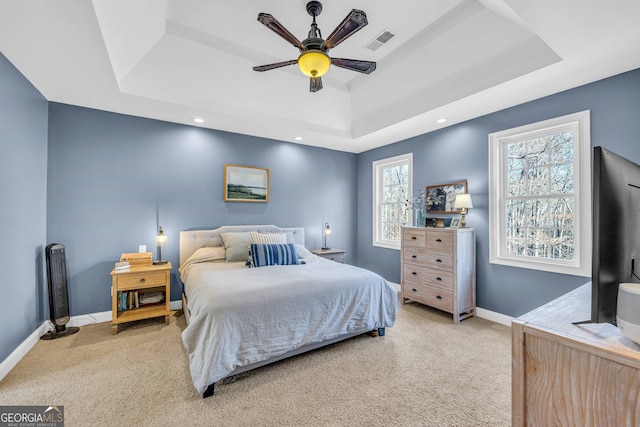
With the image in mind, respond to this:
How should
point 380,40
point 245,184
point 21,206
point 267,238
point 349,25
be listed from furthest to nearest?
point 245,184 → point 267,238 → point 380,40 → point 21,206 → point 349,25

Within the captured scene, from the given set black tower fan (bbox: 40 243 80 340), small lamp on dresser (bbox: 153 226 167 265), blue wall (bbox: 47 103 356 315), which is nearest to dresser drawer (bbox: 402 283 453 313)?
blue wall (bbox: 47 103 356 315)

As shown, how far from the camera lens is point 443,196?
394 cm

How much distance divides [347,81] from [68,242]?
4.00 meters

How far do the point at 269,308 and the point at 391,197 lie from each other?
340 centimetres

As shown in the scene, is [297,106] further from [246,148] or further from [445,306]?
[445,306]

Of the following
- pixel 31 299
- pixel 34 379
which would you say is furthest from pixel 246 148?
pixel 34 379

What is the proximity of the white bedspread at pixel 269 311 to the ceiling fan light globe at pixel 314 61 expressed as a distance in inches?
70.6

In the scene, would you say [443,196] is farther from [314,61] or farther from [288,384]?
[288,384]

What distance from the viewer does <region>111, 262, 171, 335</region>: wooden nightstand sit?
2963 mm

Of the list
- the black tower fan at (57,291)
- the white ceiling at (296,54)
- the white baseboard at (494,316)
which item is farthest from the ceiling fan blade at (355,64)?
the black tower fan at (57,291)

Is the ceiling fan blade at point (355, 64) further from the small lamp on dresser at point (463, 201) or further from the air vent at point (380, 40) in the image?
the small lamp on dresser at point (463, 201)

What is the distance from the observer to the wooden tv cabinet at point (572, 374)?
0.74 meters

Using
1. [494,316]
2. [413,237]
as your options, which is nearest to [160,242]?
[413,237]

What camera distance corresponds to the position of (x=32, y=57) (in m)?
2.26
